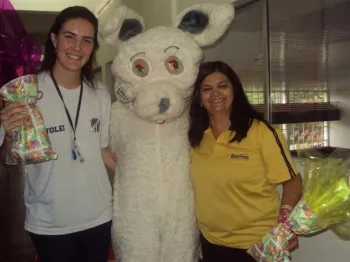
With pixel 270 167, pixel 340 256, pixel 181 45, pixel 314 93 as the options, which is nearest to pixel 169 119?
pixel 181 45

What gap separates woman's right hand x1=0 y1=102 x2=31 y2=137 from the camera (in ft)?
4.34

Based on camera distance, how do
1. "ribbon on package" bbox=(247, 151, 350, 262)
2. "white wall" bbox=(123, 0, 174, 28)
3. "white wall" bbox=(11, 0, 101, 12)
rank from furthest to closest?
1. "white wall" bbox=(11, 0, 101, 12)
2. "white wall" bbox=(123, 0, 174, 28)
3. "ribbon on package" bbox=(247, 151, 350, 262)

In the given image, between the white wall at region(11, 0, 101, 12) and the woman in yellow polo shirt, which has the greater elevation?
the white wall at region(11, 0, 101, 12)

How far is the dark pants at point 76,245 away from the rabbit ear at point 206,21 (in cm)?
88

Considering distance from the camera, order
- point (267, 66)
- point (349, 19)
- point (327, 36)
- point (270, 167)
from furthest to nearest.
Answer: point (267, 66) → point (327, 36) → point (349, 19) → point (270, 167)

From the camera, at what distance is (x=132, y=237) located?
154 centimetres

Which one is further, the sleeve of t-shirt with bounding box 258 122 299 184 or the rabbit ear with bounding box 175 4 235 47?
the rabbit ear with bounding box 175 4 235 47

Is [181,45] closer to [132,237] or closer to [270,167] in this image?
[270,167]

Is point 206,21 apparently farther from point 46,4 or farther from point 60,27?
point 46,4

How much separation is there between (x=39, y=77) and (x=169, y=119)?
520mm

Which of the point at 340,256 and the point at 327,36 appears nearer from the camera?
the point at 340,256

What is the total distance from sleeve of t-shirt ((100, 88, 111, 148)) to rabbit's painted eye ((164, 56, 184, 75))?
0.28m

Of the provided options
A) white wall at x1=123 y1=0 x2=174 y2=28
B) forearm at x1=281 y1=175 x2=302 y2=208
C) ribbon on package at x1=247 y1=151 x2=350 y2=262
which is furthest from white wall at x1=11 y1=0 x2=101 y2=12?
ribbon on package at x1=247 y1=151 x2=350 y2=262

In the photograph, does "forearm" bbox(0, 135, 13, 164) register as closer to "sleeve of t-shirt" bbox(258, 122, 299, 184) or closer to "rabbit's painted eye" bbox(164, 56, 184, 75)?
"rabbit's painted eye" bbox(164, 56, 184, 75)
